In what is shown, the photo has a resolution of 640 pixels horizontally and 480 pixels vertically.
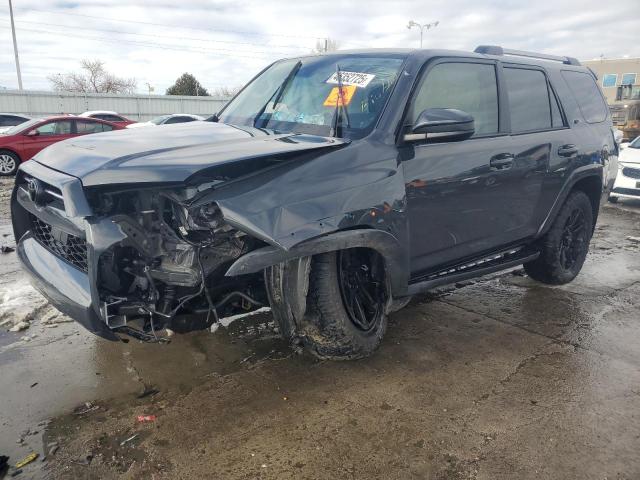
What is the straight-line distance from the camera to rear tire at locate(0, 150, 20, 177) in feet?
39.2

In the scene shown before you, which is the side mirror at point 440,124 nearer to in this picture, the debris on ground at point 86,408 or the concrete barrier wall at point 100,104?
the debris on ground at point 86,408

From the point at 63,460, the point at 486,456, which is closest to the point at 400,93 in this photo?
the point at 486,456

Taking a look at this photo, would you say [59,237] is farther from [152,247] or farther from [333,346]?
[333,346]

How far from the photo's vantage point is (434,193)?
3.26 meters

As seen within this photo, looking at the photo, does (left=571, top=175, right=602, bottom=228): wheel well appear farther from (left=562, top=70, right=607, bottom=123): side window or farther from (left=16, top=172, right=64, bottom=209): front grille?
(left=16, top=172, right=64, bottom=209): front grille

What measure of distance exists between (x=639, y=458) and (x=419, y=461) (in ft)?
3.46

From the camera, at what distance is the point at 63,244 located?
2.78 meters

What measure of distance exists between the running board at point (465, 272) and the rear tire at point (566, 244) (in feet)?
0.86

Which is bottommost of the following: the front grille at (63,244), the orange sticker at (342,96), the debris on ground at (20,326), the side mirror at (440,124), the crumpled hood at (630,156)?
the debris on ground at (20,326)

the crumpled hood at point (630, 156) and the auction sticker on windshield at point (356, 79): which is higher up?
the auction sticker on windshield at point (356, 79)

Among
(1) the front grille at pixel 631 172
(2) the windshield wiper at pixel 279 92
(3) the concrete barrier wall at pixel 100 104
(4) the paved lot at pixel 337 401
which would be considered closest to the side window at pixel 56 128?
(4) the paved lot at pixel 337 401

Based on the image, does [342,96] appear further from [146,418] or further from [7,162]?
[7,162]

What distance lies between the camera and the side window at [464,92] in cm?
332

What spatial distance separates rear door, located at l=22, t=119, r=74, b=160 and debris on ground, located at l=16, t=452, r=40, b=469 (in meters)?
11.3
